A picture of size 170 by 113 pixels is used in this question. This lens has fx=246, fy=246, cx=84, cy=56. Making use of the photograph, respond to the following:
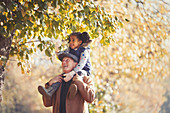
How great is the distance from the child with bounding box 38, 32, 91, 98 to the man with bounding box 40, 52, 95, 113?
0.17 feet

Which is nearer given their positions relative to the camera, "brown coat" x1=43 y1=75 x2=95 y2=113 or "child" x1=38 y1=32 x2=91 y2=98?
"brown coat" x1=43 y1=75 x2=95 y2=113

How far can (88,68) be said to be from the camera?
12.1ft

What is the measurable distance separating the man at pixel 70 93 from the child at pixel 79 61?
5 centimetres

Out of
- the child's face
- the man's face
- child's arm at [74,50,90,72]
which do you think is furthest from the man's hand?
the child's face

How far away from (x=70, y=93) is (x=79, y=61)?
0.54 metres

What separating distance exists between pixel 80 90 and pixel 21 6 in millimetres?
1525

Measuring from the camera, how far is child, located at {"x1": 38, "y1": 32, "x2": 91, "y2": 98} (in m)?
3.43

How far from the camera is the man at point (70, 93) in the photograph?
3324mm

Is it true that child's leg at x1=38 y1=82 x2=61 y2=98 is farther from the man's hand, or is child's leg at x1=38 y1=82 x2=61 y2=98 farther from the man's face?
the man's face

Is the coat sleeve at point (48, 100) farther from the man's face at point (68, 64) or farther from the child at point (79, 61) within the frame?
the man's face at point (68, 64)

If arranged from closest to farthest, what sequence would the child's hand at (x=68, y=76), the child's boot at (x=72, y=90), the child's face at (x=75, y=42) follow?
the child's boot at (x=72, y=90)
the child's hand at (x=68, y=76)
the child's face at (x=75, y=42)

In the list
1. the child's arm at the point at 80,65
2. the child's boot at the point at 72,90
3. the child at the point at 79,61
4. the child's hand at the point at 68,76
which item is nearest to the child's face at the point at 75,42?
the child at the point at 79,61

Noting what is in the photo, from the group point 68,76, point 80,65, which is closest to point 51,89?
point 68,76

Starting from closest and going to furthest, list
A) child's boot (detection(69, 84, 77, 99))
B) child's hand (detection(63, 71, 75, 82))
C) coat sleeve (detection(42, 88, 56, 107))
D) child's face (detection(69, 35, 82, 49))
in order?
child's boot (detection(69, 84, 77, 99)), child's hand (detection(63, 71, 75, 82)), coat sleeve (detection(42, 88, 56, 107)), child's face (detection(69, 35, 82, 49))
